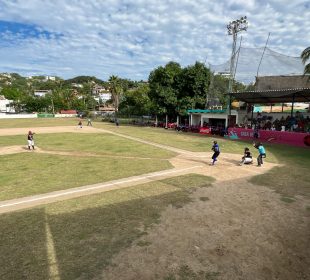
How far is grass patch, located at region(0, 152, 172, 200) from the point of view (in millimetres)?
12461

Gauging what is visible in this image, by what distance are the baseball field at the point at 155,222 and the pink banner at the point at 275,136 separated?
1101 cm

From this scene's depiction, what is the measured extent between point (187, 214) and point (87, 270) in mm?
4070

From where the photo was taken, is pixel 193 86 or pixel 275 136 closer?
pixel 275 136

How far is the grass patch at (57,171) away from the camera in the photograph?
12461 mm

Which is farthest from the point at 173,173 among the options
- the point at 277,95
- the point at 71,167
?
the point at 277,95

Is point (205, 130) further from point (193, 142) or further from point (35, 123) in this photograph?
point (35, 123)

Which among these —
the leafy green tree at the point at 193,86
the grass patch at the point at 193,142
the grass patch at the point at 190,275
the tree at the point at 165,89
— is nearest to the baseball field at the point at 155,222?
the grass patch at the point at 190,275

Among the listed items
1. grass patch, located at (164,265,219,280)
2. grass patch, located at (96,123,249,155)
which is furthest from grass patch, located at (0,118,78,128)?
grass patch, located at (164,265,219,280)

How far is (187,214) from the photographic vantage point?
9133mm

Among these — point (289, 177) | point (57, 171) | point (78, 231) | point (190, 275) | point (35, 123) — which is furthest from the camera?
point (35, 123)

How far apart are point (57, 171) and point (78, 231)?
822 cm

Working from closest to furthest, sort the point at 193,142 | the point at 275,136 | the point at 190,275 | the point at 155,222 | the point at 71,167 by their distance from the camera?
the point at 190,275, the point at 155,222, the point at 71,167, the point at 193,142, the point at 275,136

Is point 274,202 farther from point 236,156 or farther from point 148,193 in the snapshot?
point 236,156

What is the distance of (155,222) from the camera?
852 cm
